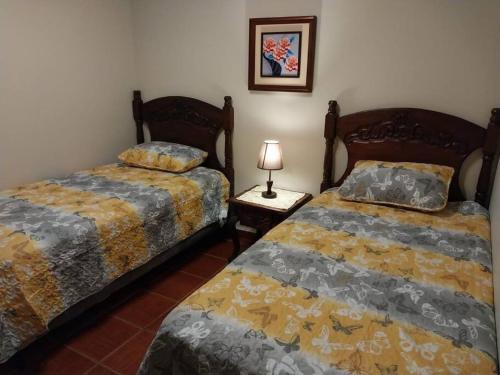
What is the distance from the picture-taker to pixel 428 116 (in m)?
2.21

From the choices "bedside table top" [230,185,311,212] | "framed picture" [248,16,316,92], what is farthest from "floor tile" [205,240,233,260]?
"framed picture" [248,16,316,92]

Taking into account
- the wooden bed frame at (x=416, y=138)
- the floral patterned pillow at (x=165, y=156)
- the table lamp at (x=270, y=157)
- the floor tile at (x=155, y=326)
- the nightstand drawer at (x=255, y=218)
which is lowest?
the floor tile at (x=155, y=326)

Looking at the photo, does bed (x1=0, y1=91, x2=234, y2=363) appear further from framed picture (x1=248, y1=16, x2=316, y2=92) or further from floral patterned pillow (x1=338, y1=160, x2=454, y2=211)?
floral patterned pillow (x1=338, y1=160, x2=454, y2=211)

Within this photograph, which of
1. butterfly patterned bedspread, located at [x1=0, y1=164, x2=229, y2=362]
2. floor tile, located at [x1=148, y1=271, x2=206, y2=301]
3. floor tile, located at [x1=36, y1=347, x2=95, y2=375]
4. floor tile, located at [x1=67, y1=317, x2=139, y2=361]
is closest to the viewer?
butterfly patterned bedspread, located at [x1=0, y1=164, x2=229, y2=362]

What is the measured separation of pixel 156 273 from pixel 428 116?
2074 millimetres

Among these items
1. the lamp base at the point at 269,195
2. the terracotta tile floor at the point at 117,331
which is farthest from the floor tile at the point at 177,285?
the lamp base at the point at 269,195

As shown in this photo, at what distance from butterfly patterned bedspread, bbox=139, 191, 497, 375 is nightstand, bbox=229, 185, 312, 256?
627 millimetres

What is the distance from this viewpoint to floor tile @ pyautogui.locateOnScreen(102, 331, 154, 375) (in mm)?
1717

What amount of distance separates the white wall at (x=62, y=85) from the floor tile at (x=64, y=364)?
4.10ft

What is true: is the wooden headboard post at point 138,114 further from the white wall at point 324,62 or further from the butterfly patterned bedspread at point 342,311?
the butterfly patterned bedspread at point 342,311

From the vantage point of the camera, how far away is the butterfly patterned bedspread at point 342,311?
99 centimetres

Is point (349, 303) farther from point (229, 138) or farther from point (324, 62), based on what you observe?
point (229, 138)

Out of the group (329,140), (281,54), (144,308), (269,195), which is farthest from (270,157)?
(144,308)

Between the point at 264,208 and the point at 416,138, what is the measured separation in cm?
107
